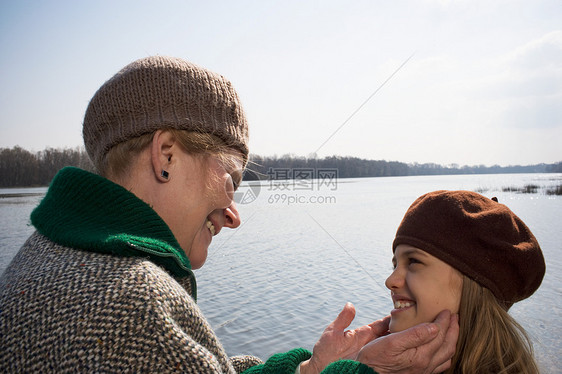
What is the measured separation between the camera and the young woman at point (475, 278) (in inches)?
90.7

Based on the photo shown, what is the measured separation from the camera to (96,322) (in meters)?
1.14

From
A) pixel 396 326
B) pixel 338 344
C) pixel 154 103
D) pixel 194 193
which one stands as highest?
pixel 154 103

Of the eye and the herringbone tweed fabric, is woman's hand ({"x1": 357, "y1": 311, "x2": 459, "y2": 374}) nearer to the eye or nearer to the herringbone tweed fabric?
the eye

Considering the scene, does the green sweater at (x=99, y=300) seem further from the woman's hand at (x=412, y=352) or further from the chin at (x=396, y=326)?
the chin at (x=396, y=326)

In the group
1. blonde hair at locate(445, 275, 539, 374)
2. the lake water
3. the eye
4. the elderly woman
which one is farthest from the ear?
the lake water

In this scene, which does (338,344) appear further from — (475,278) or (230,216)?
(230,216)

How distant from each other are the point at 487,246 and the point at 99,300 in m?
2.11

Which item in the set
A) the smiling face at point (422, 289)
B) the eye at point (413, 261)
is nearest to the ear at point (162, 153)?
the smiling face at point (422, 289)

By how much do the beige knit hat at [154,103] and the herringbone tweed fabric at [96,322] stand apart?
65cm

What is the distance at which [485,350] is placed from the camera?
2.31m

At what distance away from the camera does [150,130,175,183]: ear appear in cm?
169

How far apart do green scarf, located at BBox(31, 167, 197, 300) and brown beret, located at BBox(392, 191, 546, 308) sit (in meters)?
1.60

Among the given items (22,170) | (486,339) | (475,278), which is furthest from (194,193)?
(22,170)

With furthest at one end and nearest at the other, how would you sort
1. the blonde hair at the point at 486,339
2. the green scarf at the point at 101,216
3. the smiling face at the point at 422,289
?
the smiling face at the point at 422,289 < the blonde hair at the point at 486,339 < the green scarf at the point at 101,216
